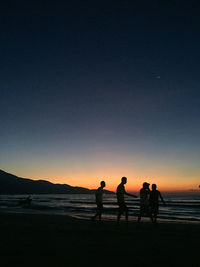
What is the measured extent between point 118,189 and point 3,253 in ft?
21.9

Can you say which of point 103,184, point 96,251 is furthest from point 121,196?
point 96,251

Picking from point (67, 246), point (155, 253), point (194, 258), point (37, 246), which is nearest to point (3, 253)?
point (37, 246)

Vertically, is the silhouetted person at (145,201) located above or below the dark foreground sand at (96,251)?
above

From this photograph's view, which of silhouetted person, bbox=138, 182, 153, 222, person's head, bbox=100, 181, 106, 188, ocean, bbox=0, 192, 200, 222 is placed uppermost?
person's head, bbox=100, 181, 106, 188

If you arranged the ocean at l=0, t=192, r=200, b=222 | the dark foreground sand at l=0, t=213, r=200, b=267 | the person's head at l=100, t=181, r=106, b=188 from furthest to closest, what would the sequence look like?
the ocean at l=0, t=192, r=200, b=222 → the person's head at l=100, t=181, r=106, b=188 → the dark foreground sand at l=0, t=213, r=200, b=267

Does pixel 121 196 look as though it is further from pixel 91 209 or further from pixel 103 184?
pixel 91 209

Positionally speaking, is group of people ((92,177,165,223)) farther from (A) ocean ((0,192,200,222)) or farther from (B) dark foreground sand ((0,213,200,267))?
(A) ocean ((0,192,200,222))

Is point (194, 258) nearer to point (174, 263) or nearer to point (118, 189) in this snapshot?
point (174, 263)

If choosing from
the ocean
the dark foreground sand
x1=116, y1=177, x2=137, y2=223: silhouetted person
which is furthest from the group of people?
the ocean

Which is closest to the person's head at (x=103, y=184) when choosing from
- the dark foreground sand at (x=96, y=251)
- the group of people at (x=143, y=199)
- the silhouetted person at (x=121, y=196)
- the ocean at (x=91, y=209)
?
the group of people at (x=143, y=199)

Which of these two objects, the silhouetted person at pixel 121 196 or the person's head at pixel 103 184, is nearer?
the silhouetted person at pixel 121 196

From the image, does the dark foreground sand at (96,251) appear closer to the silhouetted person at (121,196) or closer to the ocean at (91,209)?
the silhouetted person at (121,196)

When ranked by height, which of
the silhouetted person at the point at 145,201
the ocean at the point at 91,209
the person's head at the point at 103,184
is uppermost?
the person's head at the point at 103,184

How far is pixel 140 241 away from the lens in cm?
728
